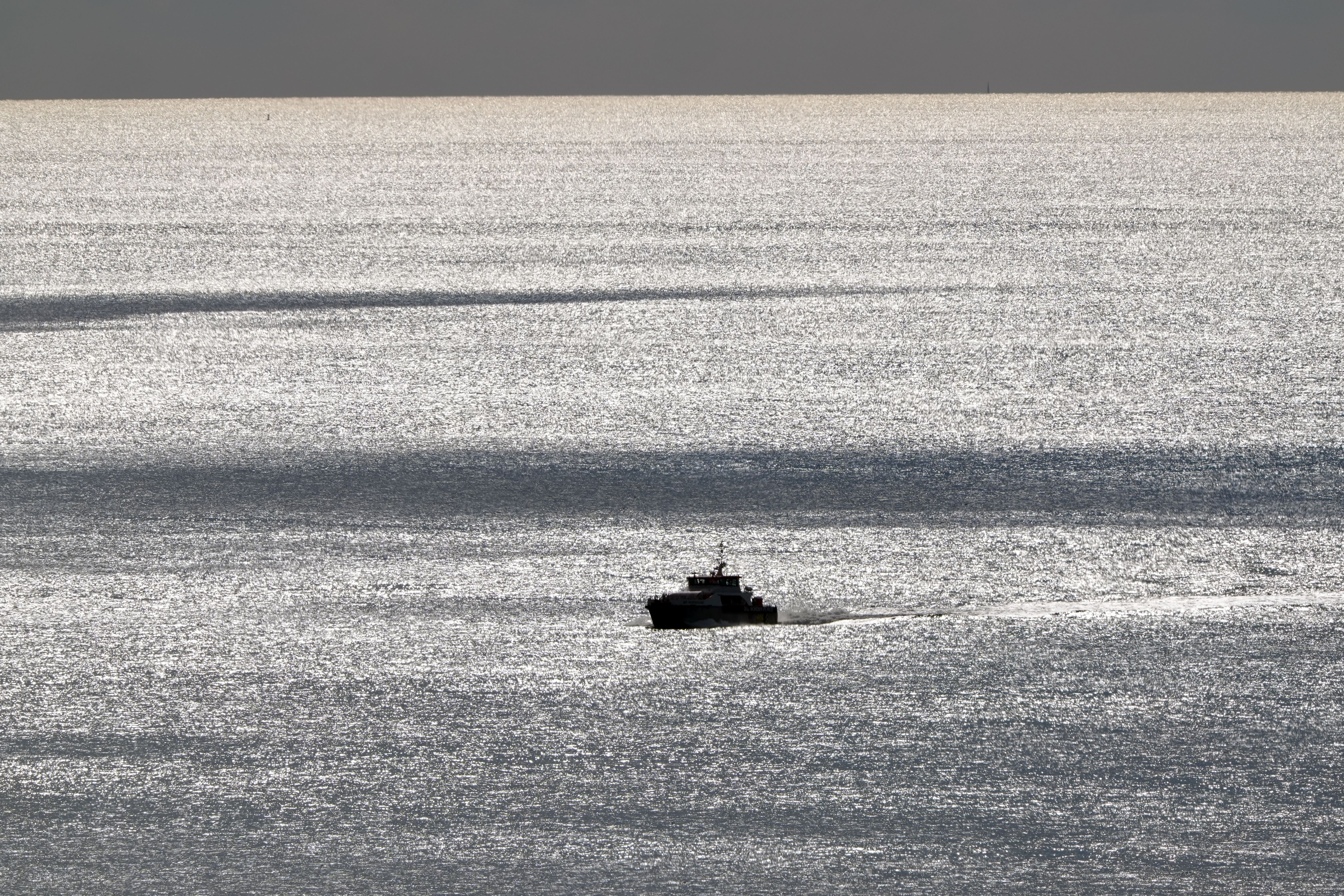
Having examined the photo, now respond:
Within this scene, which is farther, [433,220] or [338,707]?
[433,220]

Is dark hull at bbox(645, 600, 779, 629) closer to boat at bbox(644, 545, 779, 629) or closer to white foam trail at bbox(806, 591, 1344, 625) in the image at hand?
boat at bbox(644, 545, 779, 629)

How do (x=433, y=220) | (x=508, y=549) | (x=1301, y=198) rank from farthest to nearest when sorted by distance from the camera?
(x=1301, y=198), (x=433, y=220), (x=508, y=549)

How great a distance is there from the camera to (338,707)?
109 ft

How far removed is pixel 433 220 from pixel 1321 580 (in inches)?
4677

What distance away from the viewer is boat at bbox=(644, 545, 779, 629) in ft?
124

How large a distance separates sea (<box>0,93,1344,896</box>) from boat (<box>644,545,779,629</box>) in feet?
1.22

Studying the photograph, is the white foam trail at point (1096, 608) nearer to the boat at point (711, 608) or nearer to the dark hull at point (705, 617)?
the dark hull at point (705, 617)

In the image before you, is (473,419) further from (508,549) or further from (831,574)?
(831,574)

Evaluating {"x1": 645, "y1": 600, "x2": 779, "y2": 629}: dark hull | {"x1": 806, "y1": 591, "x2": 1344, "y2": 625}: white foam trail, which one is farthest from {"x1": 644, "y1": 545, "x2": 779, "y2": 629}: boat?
{"x1": 806, "y1": 591, "x2": 1344, "y2": 625}: white foam trail

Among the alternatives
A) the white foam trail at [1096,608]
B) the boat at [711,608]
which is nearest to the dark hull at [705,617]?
the boat at [711,608]

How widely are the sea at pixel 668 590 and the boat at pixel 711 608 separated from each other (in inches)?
14.6

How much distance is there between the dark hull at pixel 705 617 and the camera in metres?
37.6

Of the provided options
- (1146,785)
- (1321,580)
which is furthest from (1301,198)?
(1146,785)

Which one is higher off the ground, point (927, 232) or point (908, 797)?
point (927, 232)
